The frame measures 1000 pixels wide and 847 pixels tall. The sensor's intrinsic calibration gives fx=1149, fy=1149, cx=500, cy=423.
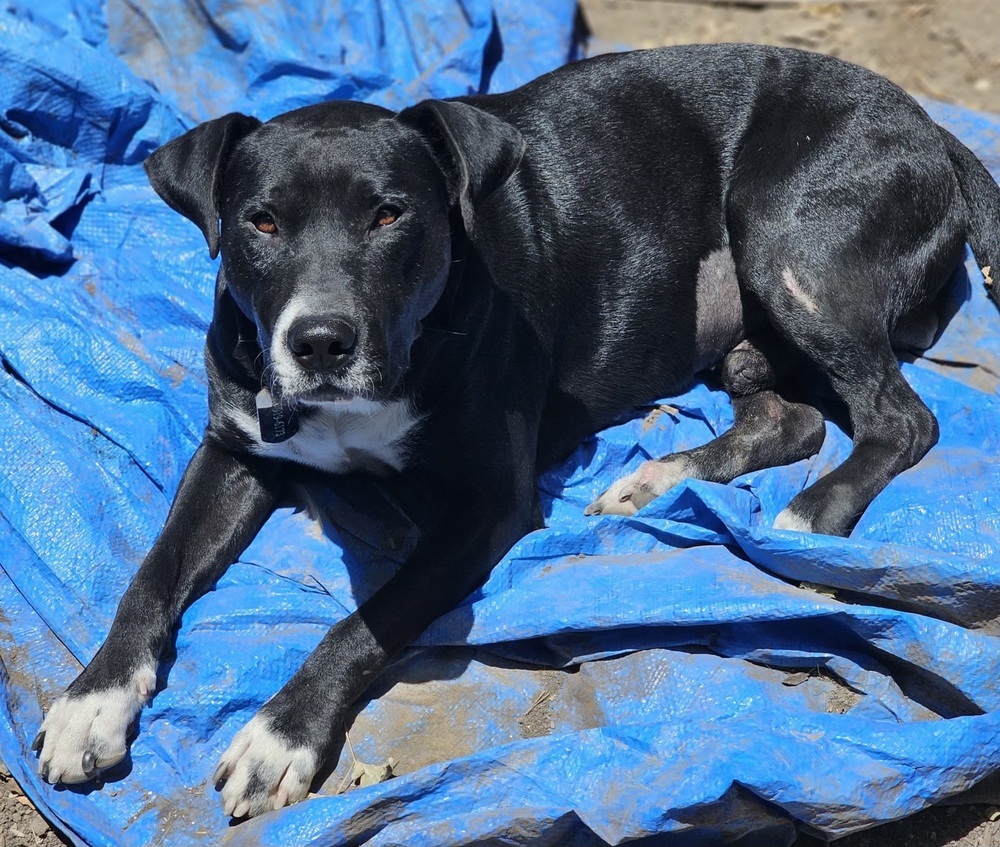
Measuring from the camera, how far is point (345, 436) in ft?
12.3

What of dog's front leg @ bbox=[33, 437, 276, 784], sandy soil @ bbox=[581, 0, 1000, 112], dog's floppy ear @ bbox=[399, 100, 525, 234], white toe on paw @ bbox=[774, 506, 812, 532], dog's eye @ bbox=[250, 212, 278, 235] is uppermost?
dog's floppy ear @ bbox=[399, 100, 525, 234]

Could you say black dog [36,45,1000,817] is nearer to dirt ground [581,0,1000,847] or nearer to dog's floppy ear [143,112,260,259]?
dog's floppy ear [143,112,260,259]

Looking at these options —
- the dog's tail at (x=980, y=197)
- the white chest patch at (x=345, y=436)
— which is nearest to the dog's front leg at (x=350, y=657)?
the white chest patch at (x=345, y=436)

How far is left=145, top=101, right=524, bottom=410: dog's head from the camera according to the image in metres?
3.13

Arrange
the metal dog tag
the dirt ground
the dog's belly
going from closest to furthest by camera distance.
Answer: the metal dog tag → the dog's belly → the dirt ground

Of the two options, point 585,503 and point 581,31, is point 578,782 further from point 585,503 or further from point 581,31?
point 581,31

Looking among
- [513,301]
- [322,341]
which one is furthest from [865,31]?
[322,341]

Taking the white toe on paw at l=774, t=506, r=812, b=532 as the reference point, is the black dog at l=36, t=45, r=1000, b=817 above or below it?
above

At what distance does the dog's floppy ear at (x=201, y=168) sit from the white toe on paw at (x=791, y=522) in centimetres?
211

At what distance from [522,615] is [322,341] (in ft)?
3.75

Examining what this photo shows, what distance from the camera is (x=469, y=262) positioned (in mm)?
3791

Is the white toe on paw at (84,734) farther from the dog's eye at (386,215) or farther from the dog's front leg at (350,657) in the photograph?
the dog's eye at (386,215)

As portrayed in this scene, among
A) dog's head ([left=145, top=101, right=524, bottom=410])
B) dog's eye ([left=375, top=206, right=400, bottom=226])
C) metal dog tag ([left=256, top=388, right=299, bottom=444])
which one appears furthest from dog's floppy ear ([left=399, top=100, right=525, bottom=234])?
metal dog tag ([left=256, top=388, right=299, bottom=444])

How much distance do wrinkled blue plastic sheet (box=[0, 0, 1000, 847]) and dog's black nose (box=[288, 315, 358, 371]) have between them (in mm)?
1011
